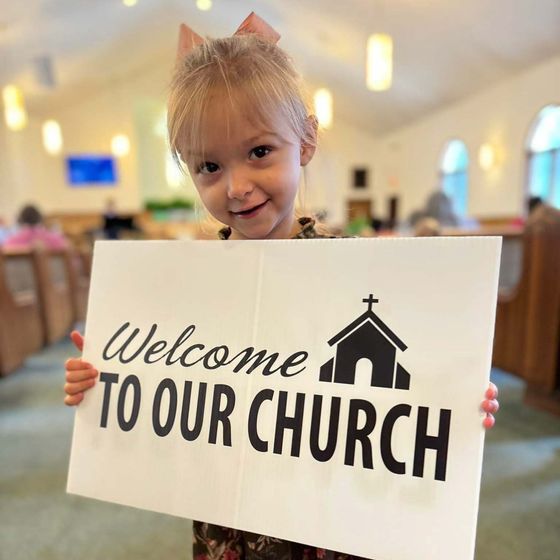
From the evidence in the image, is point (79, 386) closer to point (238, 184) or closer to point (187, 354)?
point (187, 354)

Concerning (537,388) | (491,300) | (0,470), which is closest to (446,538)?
(491,300)

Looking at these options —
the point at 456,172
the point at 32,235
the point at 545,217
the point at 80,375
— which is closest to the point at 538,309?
→ the point at 545,217

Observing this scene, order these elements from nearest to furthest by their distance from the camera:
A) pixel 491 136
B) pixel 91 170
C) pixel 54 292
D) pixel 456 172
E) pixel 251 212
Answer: pixel 251 212 → pixel 54 292 → pixel 491 136 → pixel 456 172 → pixel 91 170

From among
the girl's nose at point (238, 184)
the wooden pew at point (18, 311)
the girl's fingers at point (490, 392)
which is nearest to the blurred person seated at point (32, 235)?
the wooden pew at point (18, 311)

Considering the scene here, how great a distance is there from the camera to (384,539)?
0.54 metres

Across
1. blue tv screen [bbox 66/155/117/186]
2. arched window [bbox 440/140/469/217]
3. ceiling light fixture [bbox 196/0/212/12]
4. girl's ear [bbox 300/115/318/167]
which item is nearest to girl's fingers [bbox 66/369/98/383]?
girl's ear [bbox 300/115/318/167]

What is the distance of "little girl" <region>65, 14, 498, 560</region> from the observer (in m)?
0.58

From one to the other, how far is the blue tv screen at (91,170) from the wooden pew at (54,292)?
21.9ft

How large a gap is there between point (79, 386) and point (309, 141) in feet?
1.60

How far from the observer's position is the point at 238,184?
1.95 feet

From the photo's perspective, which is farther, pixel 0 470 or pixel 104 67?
pixel 104 67

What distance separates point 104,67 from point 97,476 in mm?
9113

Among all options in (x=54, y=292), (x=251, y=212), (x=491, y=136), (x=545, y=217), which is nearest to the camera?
(x=251, y=212)

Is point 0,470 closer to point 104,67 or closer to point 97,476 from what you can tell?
point 97,476
